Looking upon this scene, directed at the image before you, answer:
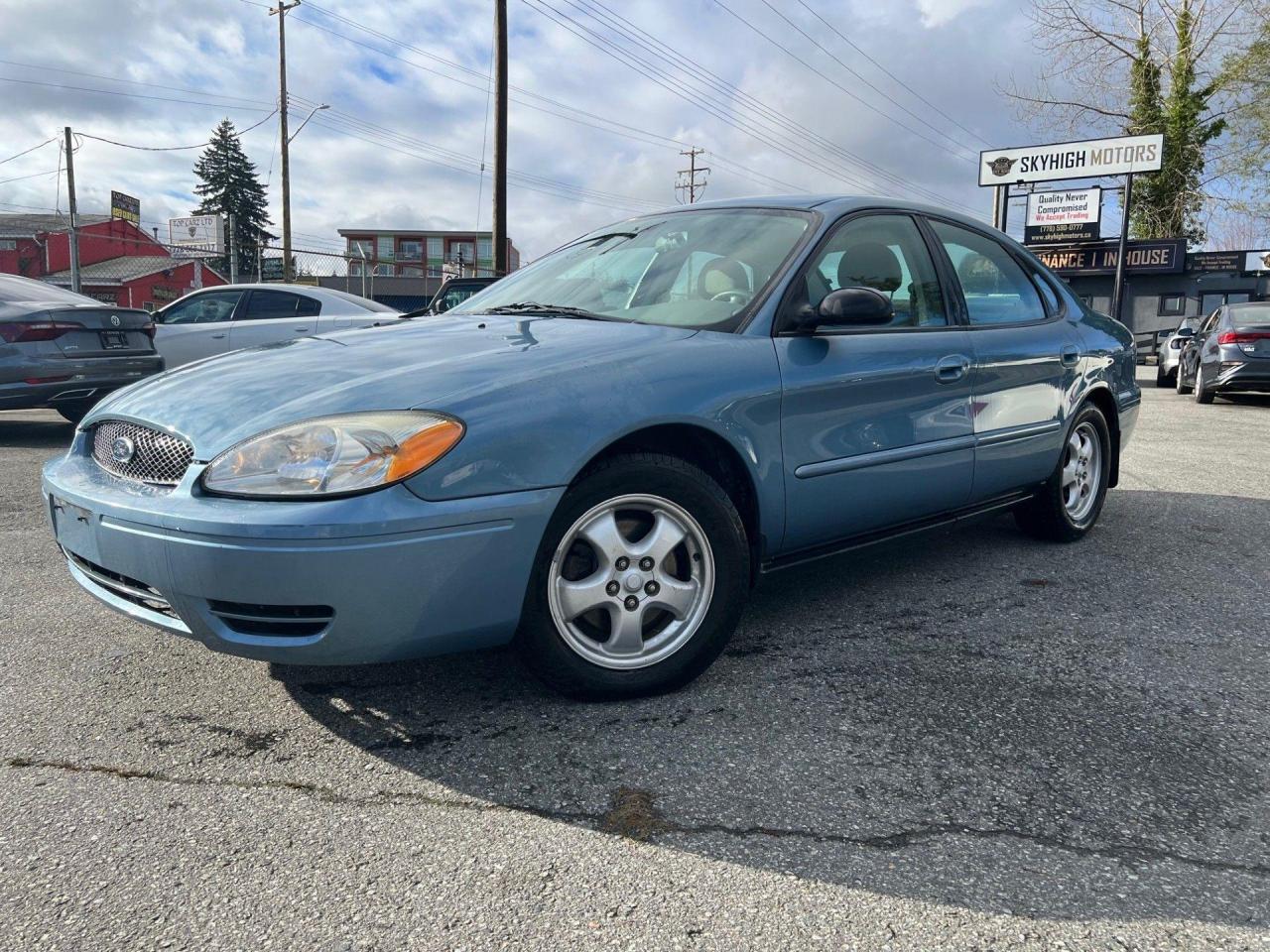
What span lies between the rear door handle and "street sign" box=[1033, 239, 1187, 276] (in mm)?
34155

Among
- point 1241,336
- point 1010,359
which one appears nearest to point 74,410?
point 1010,359

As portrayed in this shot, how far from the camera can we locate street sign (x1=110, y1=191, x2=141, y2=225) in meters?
49.6

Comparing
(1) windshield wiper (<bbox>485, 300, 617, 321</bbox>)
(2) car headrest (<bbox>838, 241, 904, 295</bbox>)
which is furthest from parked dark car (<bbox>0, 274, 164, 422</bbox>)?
(2) car headrest (<bbox>838, 241, 904, 295</bbox>)

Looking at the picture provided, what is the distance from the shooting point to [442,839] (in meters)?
1.99

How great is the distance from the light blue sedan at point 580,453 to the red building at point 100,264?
150 feet

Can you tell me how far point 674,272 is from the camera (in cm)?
334

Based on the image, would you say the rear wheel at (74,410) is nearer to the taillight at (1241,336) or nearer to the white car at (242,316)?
the white car at (242,316)

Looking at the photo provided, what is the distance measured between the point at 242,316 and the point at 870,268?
8.26m

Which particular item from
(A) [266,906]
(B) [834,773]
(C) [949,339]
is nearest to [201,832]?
(A) [266,906]

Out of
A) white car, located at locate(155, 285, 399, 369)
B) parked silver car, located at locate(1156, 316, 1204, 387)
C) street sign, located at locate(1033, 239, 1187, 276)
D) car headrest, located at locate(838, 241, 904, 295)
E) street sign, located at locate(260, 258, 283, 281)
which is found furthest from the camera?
street sign, located at locate(1033, 239, 1187, 276)

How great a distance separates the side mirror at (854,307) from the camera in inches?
117

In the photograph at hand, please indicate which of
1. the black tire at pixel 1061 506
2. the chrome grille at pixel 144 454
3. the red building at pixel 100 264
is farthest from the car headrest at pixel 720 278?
the red building at pixel 100 264

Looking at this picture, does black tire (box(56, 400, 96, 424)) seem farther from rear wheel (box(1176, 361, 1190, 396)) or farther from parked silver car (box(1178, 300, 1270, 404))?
rear wheel (box(1176, 361, 1190, 396))

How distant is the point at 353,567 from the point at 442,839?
2.01 feet
